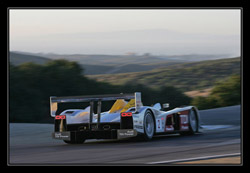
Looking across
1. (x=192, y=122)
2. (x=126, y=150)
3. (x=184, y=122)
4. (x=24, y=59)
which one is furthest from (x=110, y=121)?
(x=24, y=59)

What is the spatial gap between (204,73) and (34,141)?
34.7 meters

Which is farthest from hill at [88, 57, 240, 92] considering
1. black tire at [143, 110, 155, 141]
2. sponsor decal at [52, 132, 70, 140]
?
sponsor decal at [52, 132, 70, 140]

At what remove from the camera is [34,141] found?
1392 cm

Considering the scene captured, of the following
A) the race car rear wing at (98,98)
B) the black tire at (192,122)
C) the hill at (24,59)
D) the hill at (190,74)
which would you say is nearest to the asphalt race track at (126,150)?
the black tire at (192,122)

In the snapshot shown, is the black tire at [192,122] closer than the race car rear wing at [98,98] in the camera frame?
No

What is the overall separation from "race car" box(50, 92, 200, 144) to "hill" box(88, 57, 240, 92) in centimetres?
2448

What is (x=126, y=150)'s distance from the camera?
10.8 meters

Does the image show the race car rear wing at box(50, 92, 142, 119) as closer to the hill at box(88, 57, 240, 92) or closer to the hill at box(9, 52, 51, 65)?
the hill at box(9, 52, 51, 65)

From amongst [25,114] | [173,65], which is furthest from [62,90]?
[173,65]

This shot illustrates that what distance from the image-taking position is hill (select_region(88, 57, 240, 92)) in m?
41.3

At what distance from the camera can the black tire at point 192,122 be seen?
14204 mm

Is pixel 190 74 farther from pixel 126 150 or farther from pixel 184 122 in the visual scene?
pixel 126 150

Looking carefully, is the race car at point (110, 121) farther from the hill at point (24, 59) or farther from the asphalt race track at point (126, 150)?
the hill at point (24, 59)

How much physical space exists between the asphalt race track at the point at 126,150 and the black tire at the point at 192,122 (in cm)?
30
